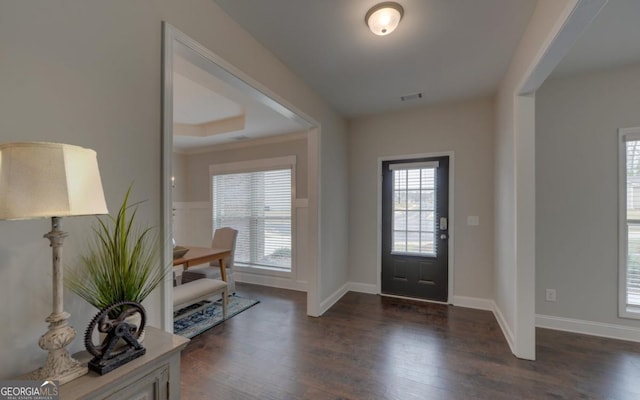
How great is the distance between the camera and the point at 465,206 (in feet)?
11.6

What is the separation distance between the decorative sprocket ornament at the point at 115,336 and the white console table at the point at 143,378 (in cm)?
3

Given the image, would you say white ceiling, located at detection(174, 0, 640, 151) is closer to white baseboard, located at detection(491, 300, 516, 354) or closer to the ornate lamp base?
the ornate lamp base

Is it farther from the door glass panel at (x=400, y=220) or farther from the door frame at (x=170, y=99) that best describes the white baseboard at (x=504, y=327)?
the door frame at (x=170, y=99)

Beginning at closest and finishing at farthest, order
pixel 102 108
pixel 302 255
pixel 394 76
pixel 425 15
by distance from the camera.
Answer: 1. pixel 102 108
2. pixel 425 15
3. pixel 394 76
4. pixel 302 255

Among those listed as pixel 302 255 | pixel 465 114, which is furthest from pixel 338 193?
pixel 465 114

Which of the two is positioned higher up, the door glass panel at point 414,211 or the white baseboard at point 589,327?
the door glass panel at point 414,211

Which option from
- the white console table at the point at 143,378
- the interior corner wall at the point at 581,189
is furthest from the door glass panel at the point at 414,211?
the white console table at the point at 143,378

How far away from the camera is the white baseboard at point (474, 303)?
11.2 feet

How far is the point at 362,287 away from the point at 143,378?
3.40m

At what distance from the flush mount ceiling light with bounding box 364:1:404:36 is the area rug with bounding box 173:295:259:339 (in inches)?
123

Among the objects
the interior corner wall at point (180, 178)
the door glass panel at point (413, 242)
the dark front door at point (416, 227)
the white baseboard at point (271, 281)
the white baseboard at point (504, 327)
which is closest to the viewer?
the white baseboard at point (504, 327)

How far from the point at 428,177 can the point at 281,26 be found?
2648 millimetres

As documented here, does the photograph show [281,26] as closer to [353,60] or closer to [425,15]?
[353,60]

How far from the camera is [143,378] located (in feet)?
3.34
